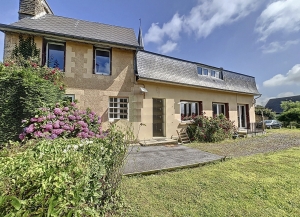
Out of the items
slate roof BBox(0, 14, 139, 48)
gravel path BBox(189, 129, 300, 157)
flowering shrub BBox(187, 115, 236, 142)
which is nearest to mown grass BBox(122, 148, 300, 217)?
gravel path BBox(189, 129, 300, 157)

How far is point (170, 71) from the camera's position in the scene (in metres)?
10.6

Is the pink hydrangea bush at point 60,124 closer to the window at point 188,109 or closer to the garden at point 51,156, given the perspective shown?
the garden at point 51,156

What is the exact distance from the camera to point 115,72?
351 inches

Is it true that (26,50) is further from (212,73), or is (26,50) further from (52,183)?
(212,73)

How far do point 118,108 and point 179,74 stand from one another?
16.8ft

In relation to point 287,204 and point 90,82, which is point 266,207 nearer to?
point 287,204

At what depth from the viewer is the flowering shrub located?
10070 millimetres

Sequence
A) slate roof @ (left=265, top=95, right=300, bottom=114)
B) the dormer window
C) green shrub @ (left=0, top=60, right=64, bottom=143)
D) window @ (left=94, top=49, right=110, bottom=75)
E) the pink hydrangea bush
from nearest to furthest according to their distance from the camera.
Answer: the pink hydrangea bush < green shrub @ (left=0, top=60, right=64, bottom=143) < window @ (left=94, top=49, right=110, bottom=75) < the dormer window < slate roof @ (left=265, top=95, right=300, bottom=114)

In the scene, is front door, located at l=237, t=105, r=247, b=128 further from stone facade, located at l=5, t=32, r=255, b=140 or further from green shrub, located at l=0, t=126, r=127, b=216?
green shrub, located at l=0, t=126, r=127, b=216

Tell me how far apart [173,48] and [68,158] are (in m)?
16.6

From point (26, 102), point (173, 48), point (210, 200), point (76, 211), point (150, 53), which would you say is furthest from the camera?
point (173, 48)

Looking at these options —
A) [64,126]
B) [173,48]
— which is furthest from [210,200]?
[173,48]

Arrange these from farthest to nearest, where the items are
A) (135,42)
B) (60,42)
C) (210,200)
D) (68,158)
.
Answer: (135,42), (60,42), (210,200), (68,158)

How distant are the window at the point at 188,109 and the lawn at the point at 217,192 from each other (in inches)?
251
